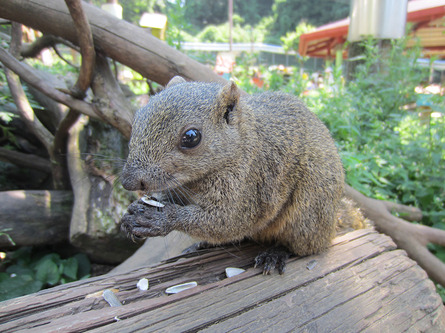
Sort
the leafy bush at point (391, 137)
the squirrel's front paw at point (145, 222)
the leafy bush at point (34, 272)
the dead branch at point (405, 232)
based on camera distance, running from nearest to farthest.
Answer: the squirrel's front paw at point (145, 222), the leafy bush at point (34, 272), the dead branch at point (405, 232), the leafy bush at point (391, 137)

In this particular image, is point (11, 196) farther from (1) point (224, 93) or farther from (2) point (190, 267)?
(1) point (224, 93)

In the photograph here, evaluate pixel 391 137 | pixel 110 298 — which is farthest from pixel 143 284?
pixel 391 137

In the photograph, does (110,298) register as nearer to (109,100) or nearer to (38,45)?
(109,100)

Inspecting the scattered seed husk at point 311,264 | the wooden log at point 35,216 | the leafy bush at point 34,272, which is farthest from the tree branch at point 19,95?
the scattered seed husk at point 311,264

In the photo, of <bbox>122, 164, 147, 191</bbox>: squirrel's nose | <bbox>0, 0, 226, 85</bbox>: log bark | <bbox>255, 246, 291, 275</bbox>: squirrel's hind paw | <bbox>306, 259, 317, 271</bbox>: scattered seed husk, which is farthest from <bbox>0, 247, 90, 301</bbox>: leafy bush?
<bbox>306, 259, 317, 271</bbox>: scattered seed husk

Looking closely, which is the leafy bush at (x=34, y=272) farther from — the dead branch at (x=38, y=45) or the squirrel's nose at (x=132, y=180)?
the dead branch at (x=38, y=45)

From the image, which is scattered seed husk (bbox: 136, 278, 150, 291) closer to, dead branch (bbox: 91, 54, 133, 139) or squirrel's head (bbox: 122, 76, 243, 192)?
squirrel's head (bbox: 122, 76, 243, 192)

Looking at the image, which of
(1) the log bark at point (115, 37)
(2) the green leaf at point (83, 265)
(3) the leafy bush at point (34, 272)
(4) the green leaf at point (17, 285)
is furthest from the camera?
(2) the green leaf at point (83, 265)
